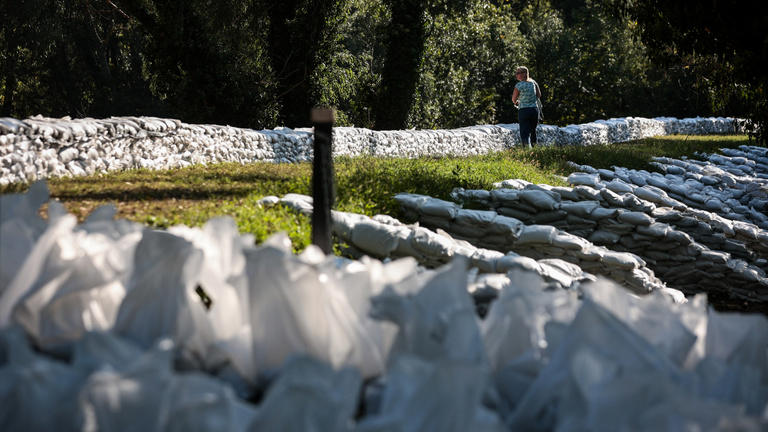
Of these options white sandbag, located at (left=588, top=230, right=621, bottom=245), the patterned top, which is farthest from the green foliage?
white sandbag, located at (left=588, top=230, right=621, bottom=245)

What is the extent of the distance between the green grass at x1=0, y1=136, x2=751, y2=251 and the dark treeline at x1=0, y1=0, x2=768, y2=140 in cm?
319

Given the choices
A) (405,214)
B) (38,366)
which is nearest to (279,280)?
(38,366)

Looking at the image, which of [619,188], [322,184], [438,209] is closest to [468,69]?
[619,188]

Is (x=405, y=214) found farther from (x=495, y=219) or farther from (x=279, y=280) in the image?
(x=279, y=280)

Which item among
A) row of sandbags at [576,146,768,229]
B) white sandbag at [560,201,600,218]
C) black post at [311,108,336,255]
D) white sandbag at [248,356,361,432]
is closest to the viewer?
white sandbag at [248,356,361,432]

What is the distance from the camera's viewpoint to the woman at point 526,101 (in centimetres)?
1237

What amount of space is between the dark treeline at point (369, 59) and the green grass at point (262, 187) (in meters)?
3.19

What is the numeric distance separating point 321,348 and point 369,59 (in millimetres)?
19262

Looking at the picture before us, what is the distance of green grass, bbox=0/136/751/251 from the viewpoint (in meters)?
4.59

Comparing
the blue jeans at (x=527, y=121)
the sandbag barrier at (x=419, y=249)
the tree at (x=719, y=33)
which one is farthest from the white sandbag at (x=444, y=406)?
the blue jeans at (x=527, y=121)

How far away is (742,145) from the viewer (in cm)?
2147

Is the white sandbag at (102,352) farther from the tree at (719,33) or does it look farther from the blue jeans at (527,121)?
the blue jeans at (527,121)

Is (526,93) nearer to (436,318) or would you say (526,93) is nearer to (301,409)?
(436,318)

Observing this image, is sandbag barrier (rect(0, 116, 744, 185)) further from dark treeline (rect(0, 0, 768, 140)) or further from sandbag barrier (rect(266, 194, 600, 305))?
sandbag barrier (rect(266, 194, 600, 305))
